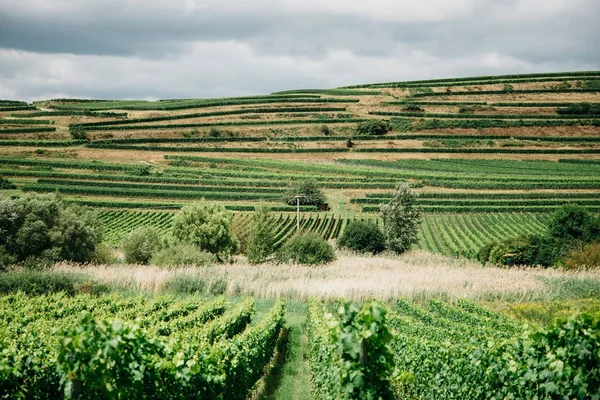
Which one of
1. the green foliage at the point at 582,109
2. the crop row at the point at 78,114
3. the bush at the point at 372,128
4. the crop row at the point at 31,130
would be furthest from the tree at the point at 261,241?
the green foliage at the point at 582,109

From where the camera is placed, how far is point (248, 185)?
82.1 meters

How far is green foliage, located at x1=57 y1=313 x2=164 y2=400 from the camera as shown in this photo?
730cm

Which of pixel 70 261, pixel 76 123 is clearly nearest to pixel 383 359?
pixel 70 261

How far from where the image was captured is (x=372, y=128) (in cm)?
11025

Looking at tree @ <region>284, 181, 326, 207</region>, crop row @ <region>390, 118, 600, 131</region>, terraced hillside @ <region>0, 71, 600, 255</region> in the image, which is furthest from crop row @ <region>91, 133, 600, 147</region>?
tree @ <region>284, 181, 326, 207</region>

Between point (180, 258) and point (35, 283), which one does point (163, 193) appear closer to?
point (180, 258)

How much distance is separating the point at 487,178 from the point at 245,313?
221 feet

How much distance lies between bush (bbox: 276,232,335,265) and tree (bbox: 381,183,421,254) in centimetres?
1010

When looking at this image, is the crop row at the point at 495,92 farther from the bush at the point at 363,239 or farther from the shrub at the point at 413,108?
the bush at the point at 363,239

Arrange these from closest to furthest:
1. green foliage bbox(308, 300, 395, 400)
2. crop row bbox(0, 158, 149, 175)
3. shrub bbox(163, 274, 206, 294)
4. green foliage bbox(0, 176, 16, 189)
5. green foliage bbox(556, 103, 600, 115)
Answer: green foliage bbox(308, 300, 395, 400) → shrub bbox(163, 274, 206, 294) → green foliage bbox(0, 176, 16, 189) → crop row bbox(0, 158, 149, 175) → green foliage bbox(556, 103, 600, 115)

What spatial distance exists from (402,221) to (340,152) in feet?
168

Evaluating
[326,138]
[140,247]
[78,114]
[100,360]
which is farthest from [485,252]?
[78,114]

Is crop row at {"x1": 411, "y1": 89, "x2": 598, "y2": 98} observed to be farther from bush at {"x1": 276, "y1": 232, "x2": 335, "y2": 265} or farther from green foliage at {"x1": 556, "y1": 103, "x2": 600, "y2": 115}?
bush at {"x1": 276, "y1": 232, "x2": 335, "y2": 265}

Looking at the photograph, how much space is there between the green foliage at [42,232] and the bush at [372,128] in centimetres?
7532
